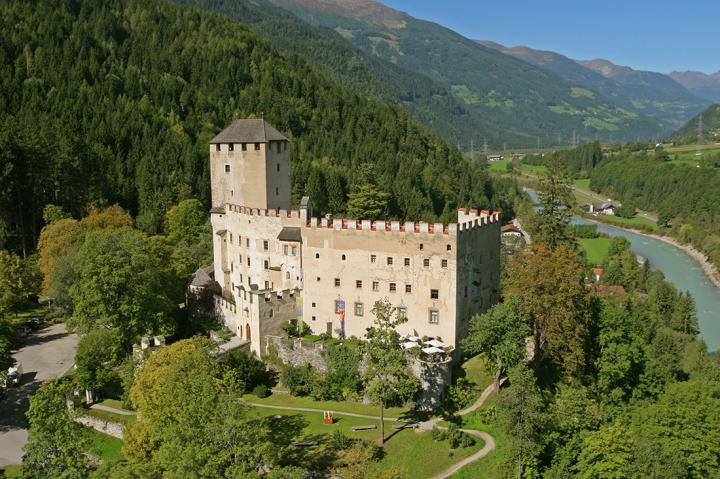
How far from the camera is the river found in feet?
326

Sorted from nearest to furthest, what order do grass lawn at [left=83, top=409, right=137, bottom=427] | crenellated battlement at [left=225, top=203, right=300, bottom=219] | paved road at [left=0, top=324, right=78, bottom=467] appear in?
paved road at [left=0, top=324, right=78, bottom=467] < grass lawn at [left=83, top=409, right=137, bottom=427] < crenellated battlement at [left=225, top=203, right=300, bottom=219]

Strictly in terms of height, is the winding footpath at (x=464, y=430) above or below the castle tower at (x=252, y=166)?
below

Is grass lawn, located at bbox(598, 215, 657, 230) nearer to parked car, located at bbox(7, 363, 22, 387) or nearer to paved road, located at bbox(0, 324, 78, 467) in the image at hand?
paved road, located at bbox(0, 324, 78, 467)

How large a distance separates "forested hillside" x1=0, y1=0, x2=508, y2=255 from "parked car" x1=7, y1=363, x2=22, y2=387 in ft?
86.5

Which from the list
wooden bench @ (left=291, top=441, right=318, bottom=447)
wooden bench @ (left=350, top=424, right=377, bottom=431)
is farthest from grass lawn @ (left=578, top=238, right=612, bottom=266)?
wooden bench @ (left=291, top=441, right=318, bottom=447)

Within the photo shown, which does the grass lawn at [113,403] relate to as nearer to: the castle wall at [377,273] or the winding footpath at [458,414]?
the winding footpath at [458,414]

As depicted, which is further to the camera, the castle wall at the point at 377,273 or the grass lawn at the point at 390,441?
the castle wall at the point at 377,273

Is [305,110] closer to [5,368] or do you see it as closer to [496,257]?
[496,257]

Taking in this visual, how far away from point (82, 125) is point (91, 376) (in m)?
65.7

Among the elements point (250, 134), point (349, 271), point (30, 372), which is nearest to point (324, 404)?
point (349, 271)

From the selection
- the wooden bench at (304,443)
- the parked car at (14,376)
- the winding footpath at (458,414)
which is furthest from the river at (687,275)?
the parked car at (14,376)

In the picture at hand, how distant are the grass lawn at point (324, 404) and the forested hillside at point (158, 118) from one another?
39.1 meters

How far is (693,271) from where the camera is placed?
130m

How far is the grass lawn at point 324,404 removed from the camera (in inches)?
1838
